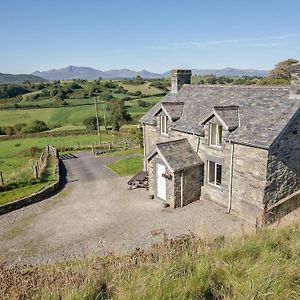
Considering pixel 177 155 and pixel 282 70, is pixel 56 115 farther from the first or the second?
pixel 177 155

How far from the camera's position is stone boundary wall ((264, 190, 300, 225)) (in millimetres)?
16219

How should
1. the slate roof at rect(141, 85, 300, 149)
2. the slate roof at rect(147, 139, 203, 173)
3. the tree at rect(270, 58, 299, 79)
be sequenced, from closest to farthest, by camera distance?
1. the slate roof at rect(141, 85, 300, 149)
2. the slate roof at rect(147, 139, 203, 173)
3. the tree at rect(270, 58, 299, 79)

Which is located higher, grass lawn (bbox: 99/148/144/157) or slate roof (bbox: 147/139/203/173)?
slate roof (bbox: 147/139/203/173)

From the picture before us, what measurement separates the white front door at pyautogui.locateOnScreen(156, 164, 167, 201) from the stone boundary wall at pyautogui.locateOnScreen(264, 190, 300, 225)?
631cm

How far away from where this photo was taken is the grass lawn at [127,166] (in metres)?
27.1

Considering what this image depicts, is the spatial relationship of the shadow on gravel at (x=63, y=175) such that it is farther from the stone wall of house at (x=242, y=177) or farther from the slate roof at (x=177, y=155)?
the stone wall of house at (x=242, y=177)

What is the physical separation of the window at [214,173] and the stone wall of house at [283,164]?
3262 millimetres

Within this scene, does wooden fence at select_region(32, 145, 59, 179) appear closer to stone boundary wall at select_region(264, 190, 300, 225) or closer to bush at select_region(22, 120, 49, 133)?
stone boundary wall at select_region(264, 190, 300, 225)

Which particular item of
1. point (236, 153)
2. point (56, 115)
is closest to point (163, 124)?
point (236, 153)

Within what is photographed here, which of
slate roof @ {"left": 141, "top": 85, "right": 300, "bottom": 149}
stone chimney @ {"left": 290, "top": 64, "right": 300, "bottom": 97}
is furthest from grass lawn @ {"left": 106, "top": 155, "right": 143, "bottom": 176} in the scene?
stone chimney @ {"left": 290, "top": 64, "right": 300, "bottom": 97}

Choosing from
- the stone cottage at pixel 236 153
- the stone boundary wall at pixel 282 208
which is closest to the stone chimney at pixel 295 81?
the stone cottage at pixel 236 153

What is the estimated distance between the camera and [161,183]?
19.7 meters

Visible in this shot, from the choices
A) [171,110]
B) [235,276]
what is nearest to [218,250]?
[235,276]

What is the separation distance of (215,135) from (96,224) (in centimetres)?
868
